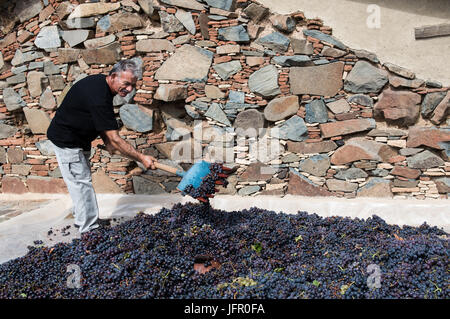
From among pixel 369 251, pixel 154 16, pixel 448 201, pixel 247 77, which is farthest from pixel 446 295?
pixel 154 16

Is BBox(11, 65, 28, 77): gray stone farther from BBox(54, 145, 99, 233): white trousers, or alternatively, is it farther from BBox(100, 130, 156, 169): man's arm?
BBox(100, 130, 156, 169): man's arm

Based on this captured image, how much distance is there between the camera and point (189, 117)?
13.3 feet

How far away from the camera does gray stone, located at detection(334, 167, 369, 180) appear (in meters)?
3.63

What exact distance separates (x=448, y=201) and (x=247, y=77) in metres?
2.34

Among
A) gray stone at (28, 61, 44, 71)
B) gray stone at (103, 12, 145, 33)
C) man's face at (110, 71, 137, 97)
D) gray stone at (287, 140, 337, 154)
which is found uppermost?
gray stone at (103, 12, 145, 33)

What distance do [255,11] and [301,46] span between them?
0.60 m

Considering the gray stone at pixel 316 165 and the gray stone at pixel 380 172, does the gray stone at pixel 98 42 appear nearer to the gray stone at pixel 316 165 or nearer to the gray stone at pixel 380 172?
the gray stone at pixel 316 165

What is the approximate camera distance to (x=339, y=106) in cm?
358

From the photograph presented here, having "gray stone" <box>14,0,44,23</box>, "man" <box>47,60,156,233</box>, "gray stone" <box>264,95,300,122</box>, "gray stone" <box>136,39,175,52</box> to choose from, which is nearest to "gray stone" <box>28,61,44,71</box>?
"gray stone" <box>14,0,44,23</box>

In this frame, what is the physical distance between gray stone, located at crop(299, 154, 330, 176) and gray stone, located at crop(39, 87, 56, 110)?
307 centimetres

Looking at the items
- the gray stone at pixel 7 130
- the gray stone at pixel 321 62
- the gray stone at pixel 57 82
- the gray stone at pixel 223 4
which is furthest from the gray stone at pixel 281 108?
the gray stone at pixel 7 130

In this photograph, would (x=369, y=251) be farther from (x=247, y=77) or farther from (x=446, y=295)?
(x=247, y=77)

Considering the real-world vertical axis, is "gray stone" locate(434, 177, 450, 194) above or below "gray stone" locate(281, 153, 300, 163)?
below

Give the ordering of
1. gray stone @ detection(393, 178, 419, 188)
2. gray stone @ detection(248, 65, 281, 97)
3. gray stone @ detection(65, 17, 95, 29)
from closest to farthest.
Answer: gray stone @ detection(393, 178, 419, 188)
gray stone @ detection(248, 65, 281, 97)
gray stone @ detection(65, 17, 95, 29)
